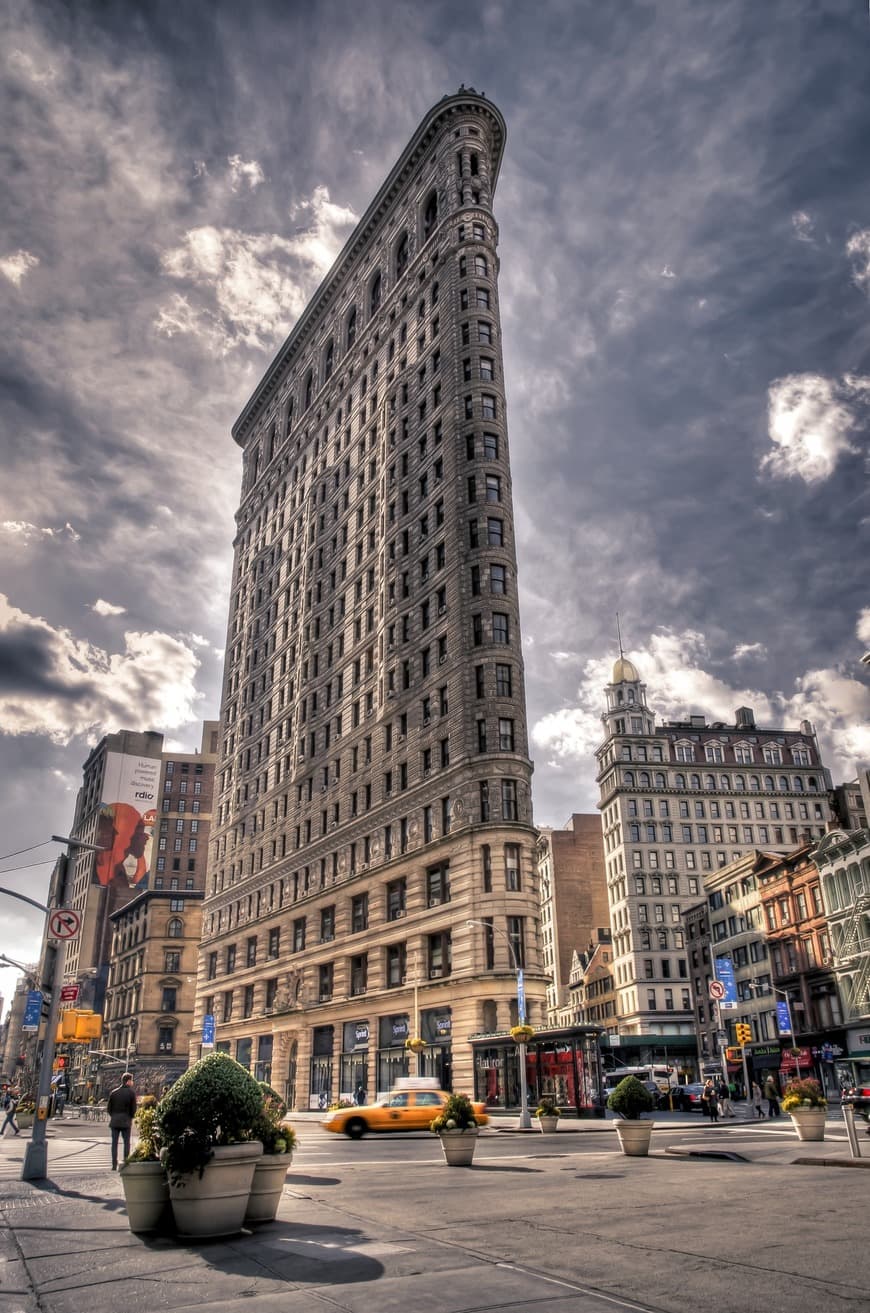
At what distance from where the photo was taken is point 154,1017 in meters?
117

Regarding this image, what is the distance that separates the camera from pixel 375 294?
8781 centimetres

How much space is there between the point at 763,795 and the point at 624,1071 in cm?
4068

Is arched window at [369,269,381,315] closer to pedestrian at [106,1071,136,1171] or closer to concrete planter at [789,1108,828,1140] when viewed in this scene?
concrete planter at [789,1108,828,1140]

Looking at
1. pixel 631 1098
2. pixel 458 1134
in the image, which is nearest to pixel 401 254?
pixel 631 1098

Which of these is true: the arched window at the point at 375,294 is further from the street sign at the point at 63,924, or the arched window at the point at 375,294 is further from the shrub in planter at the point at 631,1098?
the shrub in planter at the point at 631,1098

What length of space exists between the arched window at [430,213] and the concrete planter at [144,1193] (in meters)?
78.0

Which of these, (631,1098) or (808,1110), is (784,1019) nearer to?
(808,1110)

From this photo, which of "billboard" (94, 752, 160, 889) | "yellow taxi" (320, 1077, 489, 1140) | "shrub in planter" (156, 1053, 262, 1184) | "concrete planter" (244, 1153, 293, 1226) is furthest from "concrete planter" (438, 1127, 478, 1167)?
"billboard" (94, 752, 160, 889)

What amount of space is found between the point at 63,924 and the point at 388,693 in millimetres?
43586

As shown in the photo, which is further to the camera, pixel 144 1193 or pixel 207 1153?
pixel 144 1193

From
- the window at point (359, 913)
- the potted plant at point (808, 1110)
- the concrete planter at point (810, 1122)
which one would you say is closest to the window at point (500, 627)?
the window at point (359, 913)

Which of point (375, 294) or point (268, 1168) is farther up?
point (375, 294)

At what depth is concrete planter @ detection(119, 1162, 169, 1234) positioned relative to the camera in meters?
11.7

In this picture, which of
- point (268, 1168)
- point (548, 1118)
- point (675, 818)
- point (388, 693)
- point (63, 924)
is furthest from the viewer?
point (675, 818)
